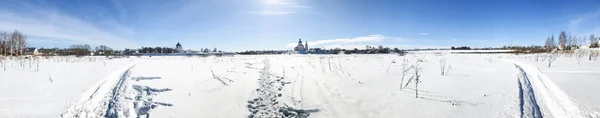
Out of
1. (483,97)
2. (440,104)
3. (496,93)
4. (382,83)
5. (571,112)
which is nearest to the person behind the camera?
(571,112)

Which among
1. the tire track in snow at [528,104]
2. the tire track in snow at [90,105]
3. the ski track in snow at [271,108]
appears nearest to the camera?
the tire track in snow at [528,104]

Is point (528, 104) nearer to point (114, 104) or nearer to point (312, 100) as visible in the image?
point (312, 100)

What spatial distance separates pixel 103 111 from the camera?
476 cm

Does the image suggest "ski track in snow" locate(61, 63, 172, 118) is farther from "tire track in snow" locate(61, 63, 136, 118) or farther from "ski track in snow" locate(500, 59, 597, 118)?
"ski track in snow" locate(500, 59, 597, 118)

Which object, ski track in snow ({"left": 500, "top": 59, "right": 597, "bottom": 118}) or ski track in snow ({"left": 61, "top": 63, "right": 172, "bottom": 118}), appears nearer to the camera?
ski track in snow ({"left": 500, "top": 59, "right": 597, "bottom": 118})

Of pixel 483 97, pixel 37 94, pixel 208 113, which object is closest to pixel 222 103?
pixel 208 113

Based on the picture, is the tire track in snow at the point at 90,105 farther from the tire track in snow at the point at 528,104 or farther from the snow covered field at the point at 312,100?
the tire track in snow at the point at 528,104

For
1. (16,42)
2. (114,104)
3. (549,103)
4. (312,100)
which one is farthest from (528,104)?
(16,42)

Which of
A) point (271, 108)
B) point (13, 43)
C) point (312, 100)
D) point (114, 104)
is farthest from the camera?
point (13, 43)

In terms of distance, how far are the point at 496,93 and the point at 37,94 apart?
348 inches

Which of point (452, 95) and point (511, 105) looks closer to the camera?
point (511, 105)

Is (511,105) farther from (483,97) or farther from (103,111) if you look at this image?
(103,111)

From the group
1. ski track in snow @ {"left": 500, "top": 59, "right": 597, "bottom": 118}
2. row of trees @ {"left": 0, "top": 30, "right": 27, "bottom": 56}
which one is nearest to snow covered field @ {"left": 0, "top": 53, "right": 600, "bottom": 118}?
ski track in snow @ {"left": 500, "top": 59, "right": 597, "bottom": 118}

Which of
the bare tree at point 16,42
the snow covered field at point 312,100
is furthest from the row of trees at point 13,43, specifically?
the snow covered field at point 312,100
